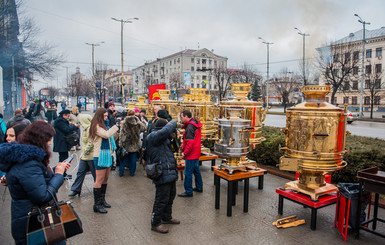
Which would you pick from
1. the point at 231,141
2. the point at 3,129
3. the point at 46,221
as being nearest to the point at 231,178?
the point at 231,141

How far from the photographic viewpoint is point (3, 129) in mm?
5445

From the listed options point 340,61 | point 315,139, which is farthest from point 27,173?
point 340,61

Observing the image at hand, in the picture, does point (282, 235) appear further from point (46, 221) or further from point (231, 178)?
point (46, 221)

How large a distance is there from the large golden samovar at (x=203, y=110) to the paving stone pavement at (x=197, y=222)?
2.41m

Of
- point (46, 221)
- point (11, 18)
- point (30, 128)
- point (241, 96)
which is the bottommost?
point (46, 221)

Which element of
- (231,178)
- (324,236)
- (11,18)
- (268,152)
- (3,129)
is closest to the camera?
(324,236)

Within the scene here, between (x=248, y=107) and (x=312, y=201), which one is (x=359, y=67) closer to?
(x=248, y=107)

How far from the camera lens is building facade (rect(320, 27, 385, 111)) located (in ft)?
92.6

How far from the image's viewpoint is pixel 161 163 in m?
3.90

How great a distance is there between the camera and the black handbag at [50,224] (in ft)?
7.69

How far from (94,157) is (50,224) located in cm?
247

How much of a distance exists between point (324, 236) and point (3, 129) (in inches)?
259

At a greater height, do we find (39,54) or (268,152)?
(39,54)

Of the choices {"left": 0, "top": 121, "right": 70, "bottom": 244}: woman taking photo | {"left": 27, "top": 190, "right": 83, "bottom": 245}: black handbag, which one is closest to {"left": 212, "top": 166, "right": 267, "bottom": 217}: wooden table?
{"left": 27, "top": 190, "right": 83, "bottom": 245}: black handbag
